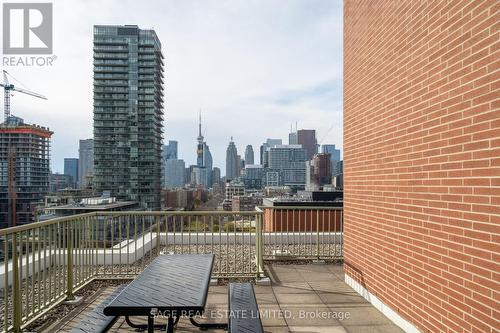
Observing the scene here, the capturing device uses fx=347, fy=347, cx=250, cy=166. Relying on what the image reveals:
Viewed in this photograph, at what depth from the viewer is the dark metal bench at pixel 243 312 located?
9.26ft

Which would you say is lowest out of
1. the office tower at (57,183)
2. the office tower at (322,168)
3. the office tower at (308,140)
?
the office tower at (57,183)

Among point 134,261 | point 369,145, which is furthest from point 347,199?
point 134,261

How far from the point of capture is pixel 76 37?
9047mm

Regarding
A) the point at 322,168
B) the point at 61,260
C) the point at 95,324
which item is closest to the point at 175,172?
the point at 322,168

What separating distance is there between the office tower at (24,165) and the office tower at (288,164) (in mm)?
98442

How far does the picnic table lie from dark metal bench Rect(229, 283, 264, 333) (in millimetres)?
373

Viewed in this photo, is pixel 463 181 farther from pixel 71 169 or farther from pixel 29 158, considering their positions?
pixel 71 169

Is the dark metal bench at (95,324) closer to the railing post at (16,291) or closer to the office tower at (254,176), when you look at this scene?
the railing post at (16,291)

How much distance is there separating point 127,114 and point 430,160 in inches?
3602

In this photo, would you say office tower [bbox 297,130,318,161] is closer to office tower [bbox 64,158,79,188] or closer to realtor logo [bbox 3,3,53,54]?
office tower [bbox 64,158,79,188]

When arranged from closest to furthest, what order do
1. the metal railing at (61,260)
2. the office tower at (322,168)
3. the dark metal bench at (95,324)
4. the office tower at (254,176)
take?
the dark metal bench at (95,324) < the metal railing at (61,260) < the office tower at (322,168) < the office tower at (254,176)

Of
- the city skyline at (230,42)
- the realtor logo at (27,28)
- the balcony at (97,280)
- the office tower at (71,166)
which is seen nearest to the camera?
the balcony at (97,280)

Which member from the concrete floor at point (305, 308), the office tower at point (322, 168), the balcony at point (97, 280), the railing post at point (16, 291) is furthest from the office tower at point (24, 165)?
the office tower at point (322, 168)

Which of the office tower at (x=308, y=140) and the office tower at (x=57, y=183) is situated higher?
the office tower at (x=308, y=140)
